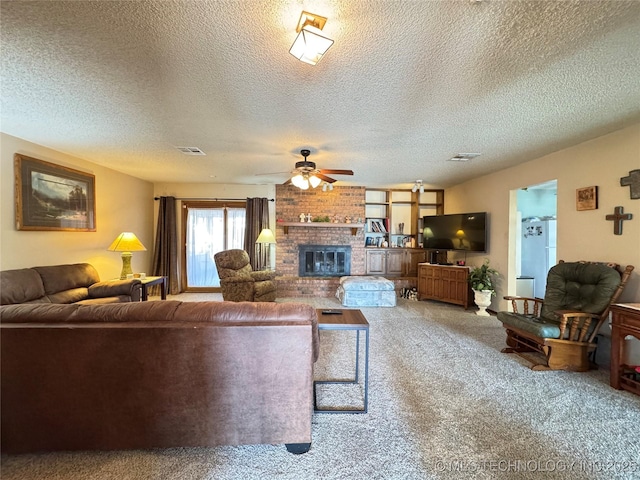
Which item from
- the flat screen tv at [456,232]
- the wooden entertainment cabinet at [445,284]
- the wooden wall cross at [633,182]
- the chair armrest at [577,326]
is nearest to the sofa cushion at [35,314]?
the chair armrest at [577,326]

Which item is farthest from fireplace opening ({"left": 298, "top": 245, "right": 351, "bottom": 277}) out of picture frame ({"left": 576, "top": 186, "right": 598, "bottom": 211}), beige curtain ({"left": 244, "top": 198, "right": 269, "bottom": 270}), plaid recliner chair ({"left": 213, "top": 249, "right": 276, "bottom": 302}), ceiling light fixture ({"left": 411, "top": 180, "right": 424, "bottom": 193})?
picture frame ({"left": 576, "top": 186, "right": 598, "bottom": 211})

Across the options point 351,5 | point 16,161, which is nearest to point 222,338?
point 351,5

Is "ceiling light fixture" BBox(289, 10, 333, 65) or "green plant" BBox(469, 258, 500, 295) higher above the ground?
"ceiling light fixture" BBox(289, 10, 333, 65)

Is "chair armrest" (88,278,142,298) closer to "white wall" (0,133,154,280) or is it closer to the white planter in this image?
"white wall" (0,133,154,280)

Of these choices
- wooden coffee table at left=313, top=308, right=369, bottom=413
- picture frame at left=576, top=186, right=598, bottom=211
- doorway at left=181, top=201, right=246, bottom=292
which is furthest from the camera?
doorway at left=181, top=201, right=246, bottom=292

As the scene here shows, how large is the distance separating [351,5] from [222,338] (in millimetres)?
1792

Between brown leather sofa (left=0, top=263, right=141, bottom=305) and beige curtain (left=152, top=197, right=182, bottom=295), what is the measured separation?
1924 mm

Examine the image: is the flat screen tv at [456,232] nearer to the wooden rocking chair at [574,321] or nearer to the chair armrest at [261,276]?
the wooden rocking chair at [574,321]

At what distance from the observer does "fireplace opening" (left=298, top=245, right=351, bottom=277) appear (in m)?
6.23

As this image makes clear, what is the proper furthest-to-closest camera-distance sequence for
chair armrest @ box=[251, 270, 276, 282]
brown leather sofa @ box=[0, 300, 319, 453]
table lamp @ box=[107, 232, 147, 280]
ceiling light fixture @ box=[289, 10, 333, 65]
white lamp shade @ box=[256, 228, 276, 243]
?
white lamp shade @ box=[256, 228, 276, 243], chair armrest @ box=[251, 270, 276, 282], table lamp @ box=[107, 232, 147, 280], brown leather sofa @ box=[0, 300, 319, 453], ceiling light fixture @ box=[289, 10, 333, 65]

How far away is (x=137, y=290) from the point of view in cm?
399

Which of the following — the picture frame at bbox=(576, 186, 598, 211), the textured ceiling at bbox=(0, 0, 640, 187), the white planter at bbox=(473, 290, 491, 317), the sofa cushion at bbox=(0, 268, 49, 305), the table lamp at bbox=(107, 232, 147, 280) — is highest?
the textured ceiling at bbox=(0, 0, 640, 187)

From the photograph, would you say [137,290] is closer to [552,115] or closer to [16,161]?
[16,161]

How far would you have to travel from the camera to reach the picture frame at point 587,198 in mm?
2963
